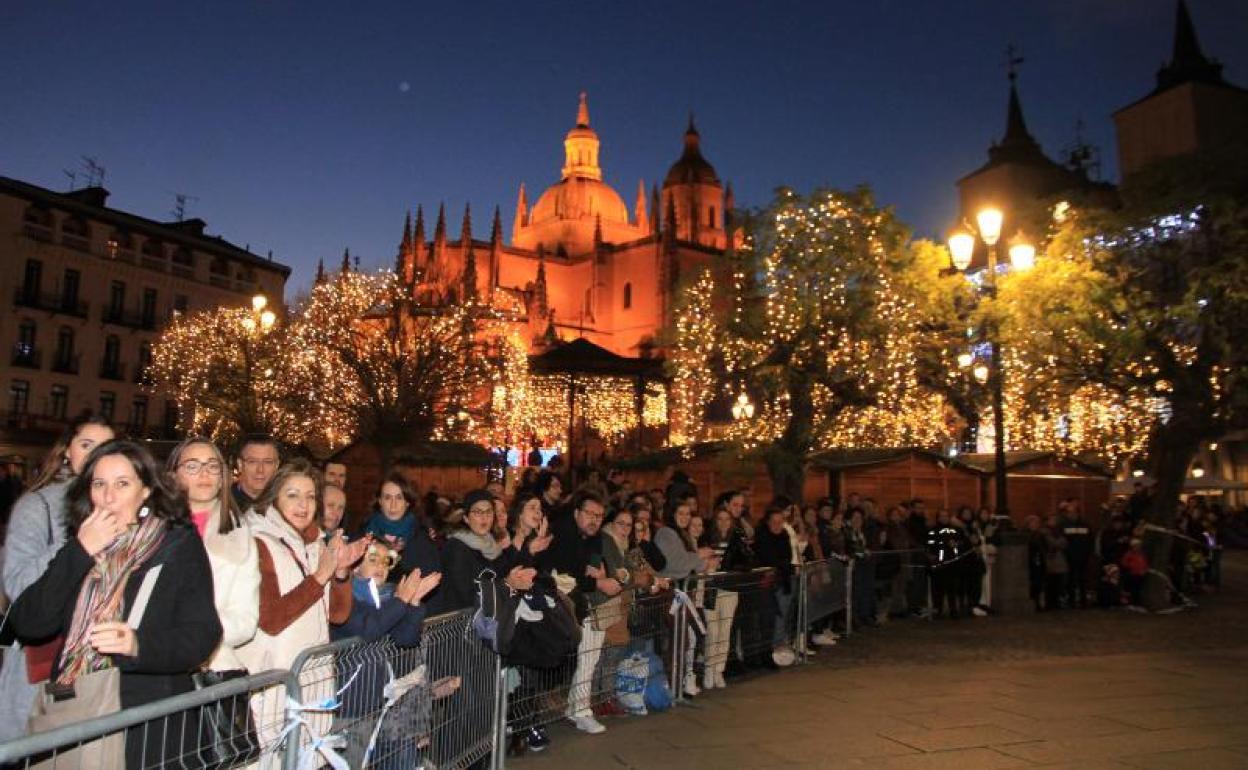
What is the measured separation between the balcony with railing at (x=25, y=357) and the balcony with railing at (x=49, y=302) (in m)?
1.99

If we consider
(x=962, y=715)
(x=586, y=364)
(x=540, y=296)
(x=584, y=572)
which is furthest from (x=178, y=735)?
(x=540, y=296)

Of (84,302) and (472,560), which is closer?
(472,560)

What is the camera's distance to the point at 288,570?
458 centimetres

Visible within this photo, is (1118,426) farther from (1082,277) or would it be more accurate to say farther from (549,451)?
(549,451)

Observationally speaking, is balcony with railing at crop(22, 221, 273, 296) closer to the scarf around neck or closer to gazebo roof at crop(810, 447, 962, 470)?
gazebo roof at crop(810, 447, 962, 470)

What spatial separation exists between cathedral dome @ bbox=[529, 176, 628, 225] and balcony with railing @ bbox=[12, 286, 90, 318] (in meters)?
46.8

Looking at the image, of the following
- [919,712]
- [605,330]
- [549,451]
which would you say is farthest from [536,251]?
[919,712]

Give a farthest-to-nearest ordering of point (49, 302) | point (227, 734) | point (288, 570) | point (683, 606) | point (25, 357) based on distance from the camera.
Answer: point (49, 302) → point (25, 357) → point (683, 606) → point (288, 570) → point (227, 734)

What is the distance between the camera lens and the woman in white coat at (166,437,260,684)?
390 centimetres

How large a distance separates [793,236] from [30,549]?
73.1 feet

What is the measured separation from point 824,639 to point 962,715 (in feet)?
15.2

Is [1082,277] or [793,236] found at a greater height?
[793,236]

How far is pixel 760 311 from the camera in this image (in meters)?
25.4

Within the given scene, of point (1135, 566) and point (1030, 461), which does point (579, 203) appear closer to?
point (1030, 461)
